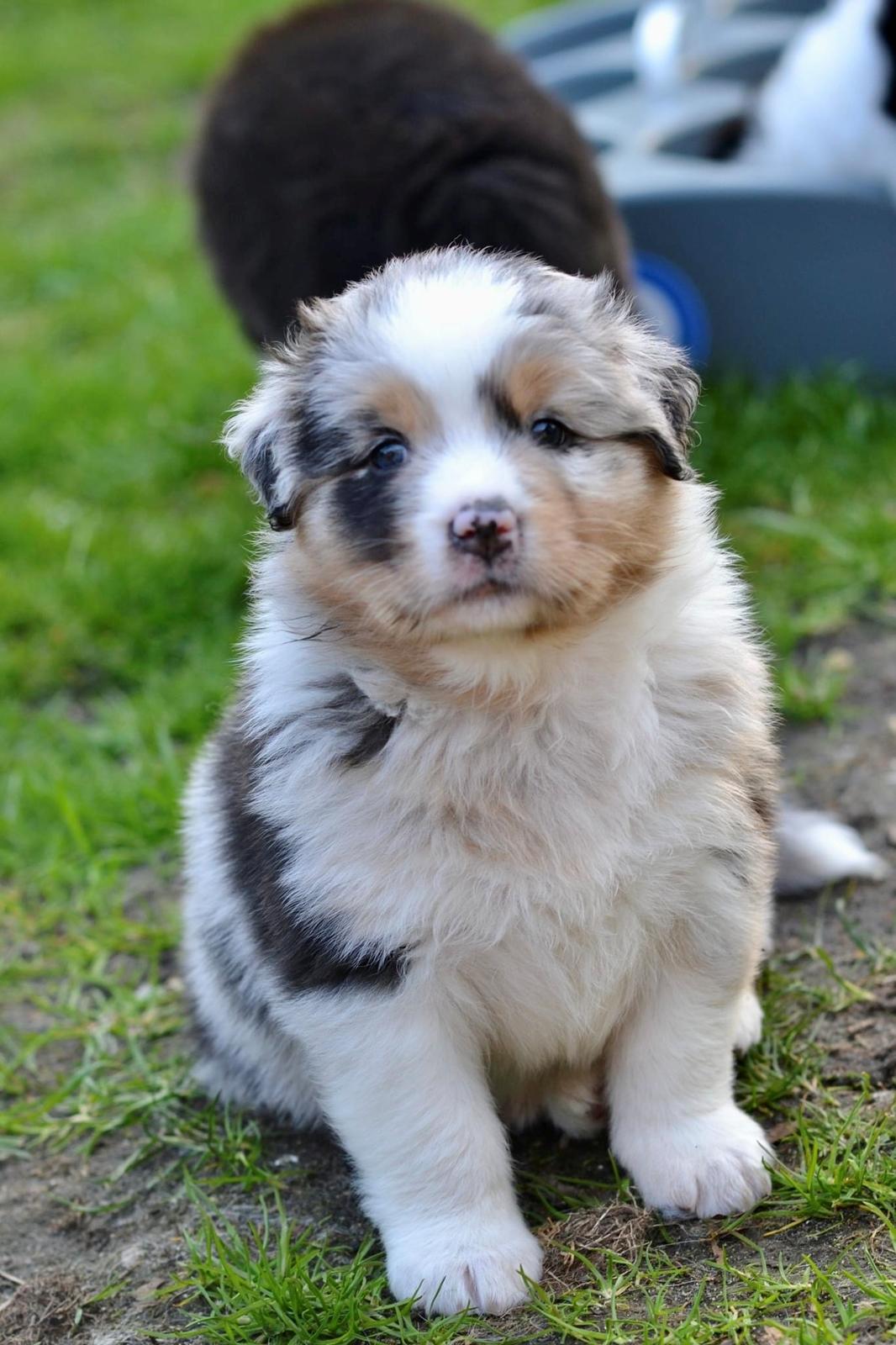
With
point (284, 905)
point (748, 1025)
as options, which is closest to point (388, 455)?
point (284, 905)

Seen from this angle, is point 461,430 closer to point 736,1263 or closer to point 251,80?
point 736,1263

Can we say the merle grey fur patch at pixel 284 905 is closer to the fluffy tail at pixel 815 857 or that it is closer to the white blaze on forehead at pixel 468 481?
the white blaze on forehead at pixel 468 481

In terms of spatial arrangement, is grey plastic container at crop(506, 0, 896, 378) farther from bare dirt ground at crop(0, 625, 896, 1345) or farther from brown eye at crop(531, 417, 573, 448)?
brown eye at crop(531, 417, 573, 448)

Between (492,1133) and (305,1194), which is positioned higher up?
(492,1133)

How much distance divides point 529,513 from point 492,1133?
44.5 inches

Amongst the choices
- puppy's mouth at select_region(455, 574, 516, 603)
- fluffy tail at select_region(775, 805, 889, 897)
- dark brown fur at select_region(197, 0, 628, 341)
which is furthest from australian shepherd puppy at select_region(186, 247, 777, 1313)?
dark brown fur at select_region(197, 0, 628, 341)

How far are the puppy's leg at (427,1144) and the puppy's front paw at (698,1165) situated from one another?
266 mm

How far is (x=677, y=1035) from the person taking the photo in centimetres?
288

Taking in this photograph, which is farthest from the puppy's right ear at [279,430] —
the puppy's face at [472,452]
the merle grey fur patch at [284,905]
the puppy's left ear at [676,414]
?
the puppy's left ear at [676,414]

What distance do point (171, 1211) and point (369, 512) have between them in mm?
1556

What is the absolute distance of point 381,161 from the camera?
16.3 ft

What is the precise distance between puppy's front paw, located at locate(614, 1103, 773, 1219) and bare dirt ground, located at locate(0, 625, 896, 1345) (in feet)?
0.17

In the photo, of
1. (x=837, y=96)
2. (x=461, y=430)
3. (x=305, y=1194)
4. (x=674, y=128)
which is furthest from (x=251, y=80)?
(x=305, y=1194)

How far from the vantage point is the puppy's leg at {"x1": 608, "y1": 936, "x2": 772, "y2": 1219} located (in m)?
2.86
